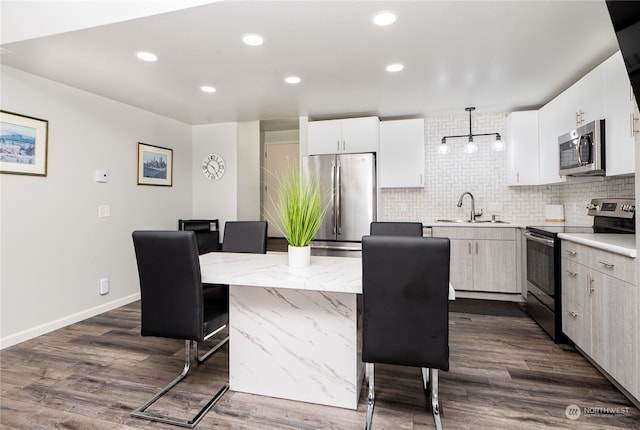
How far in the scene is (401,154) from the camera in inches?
174

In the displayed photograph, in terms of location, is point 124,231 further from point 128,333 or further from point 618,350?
point 618,350

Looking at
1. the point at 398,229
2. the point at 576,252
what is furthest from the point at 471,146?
the point at 398,229

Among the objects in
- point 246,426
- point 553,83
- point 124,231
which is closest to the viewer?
point 246,426

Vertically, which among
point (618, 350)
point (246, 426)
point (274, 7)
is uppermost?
point (274, 7)

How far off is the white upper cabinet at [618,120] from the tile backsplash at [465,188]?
176 cm

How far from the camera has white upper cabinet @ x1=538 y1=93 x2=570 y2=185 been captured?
3.27 metres

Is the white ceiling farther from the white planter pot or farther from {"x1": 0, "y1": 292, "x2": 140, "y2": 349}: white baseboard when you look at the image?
{"x1": 0, "y1": 292, "x2": 140, "y2": 349}: white baseboard

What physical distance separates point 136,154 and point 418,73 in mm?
3241

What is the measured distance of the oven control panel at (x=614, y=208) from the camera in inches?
100

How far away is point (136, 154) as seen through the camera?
4086mm

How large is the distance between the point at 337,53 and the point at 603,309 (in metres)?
2.44

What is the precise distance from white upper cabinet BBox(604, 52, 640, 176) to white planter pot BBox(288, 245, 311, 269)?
2.16 meters

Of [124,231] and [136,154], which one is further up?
[136,154]

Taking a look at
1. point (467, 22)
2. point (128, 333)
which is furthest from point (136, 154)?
point (467, 22)
